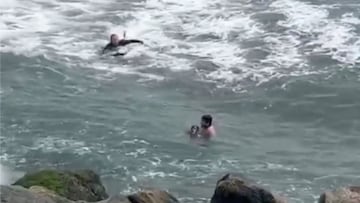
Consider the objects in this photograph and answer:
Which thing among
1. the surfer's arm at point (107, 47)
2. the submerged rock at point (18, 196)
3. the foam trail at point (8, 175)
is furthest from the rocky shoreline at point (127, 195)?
the surfer's arm at point (107, 47)

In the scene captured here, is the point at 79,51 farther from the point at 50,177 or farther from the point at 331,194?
the point at 331,194

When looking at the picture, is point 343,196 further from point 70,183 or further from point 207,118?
point 207,118

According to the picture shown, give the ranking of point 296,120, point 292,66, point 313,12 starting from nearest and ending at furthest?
point 296,120
point 292,66
point 313,12

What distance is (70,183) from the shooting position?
1252 centimetres

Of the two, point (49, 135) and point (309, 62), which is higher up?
point (309, 62)

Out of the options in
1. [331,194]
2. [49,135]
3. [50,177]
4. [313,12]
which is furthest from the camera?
[313,12]

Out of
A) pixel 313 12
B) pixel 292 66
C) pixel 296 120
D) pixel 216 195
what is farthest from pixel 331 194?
pixel 313 12

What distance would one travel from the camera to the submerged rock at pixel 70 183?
40.2ft

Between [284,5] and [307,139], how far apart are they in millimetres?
9093

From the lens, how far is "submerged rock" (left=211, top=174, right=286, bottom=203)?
37.9ft

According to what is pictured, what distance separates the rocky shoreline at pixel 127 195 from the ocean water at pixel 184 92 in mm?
2260

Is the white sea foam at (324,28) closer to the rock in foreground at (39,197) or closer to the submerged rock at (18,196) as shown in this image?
the rock in foreground at (39,197)

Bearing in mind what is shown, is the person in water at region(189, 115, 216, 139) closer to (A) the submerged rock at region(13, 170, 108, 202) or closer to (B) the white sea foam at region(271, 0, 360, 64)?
(A) the submerged rock at region(13, 170, 108, 202)

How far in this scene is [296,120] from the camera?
19219 mm
